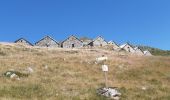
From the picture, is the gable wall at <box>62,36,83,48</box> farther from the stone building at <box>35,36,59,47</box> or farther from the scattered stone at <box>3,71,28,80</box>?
the scattered stone at <box>3,71,28,80</box>

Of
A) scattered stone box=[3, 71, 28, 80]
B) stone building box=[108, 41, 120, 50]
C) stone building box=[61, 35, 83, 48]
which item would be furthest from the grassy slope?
stone building box=[108, 41, 120, 50]

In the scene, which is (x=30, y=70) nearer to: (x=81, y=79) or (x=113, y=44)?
(x=81, y=79)

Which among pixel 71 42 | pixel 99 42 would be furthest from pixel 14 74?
pixel 99 42

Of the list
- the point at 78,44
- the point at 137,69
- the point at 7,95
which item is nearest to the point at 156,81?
the point at 137,69

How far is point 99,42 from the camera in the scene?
12512 cm

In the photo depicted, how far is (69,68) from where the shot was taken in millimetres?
53125

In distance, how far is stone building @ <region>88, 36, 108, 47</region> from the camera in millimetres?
124312

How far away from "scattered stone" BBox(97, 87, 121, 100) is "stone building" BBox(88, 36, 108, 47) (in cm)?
8681

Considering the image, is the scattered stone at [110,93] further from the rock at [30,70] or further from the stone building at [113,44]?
the stone building at [113,44]

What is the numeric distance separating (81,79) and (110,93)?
30.9 feet

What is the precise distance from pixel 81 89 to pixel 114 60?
23053 millimetres

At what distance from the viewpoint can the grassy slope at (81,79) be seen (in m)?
36.1

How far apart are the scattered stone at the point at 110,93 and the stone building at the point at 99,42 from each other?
86.8 metres

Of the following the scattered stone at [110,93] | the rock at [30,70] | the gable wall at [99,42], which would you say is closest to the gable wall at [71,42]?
the gable wall at [99,42]
